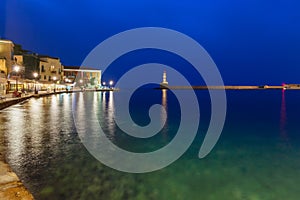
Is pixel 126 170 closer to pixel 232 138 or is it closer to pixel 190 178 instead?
pixel 190 178

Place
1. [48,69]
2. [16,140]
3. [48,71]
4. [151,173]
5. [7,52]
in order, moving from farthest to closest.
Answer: [48,71], [48,69], [7,52], [16,140], [151,173]

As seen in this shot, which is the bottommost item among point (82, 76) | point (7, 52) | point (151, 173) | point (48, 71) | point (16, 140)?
point (151, 173)

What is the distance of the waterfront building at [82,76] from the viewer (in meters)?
99.6

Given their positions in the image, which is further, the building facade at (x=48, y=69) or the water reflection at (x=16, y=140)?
the building facade at (x=48, y=69)

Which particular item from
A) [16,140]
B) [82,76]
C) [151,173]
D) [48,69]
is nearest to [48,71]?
[48,69]

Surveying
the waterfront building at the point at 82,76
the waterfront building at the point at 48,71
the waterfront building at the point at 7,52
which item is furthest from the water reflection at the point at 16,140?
the waterfront building at the point at 82,76

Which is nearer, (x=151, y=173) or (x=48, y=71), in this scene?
(x=151, y=173)

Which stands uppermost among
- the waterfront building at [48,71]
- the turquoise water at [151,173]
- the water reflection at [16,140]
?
the waterfront building at [48,71]

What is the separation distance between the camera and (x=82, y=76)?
341ft

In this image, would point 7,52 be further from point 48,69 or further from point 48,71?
point 48,71

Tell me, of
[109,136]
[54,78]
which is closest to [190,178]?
[109,136]

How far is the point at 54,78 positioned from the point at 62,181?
65765 millimetres

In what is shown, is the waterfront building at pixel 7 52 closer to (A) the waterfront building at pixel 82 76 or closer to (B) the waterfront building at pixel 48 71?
(B) the waterfront building at pixel 48 71

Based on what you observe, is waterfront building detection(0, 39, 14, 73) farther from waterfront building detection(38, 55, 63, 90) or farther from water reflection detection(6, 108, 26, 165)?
water reflection detection(6, 108, 26, 165)
